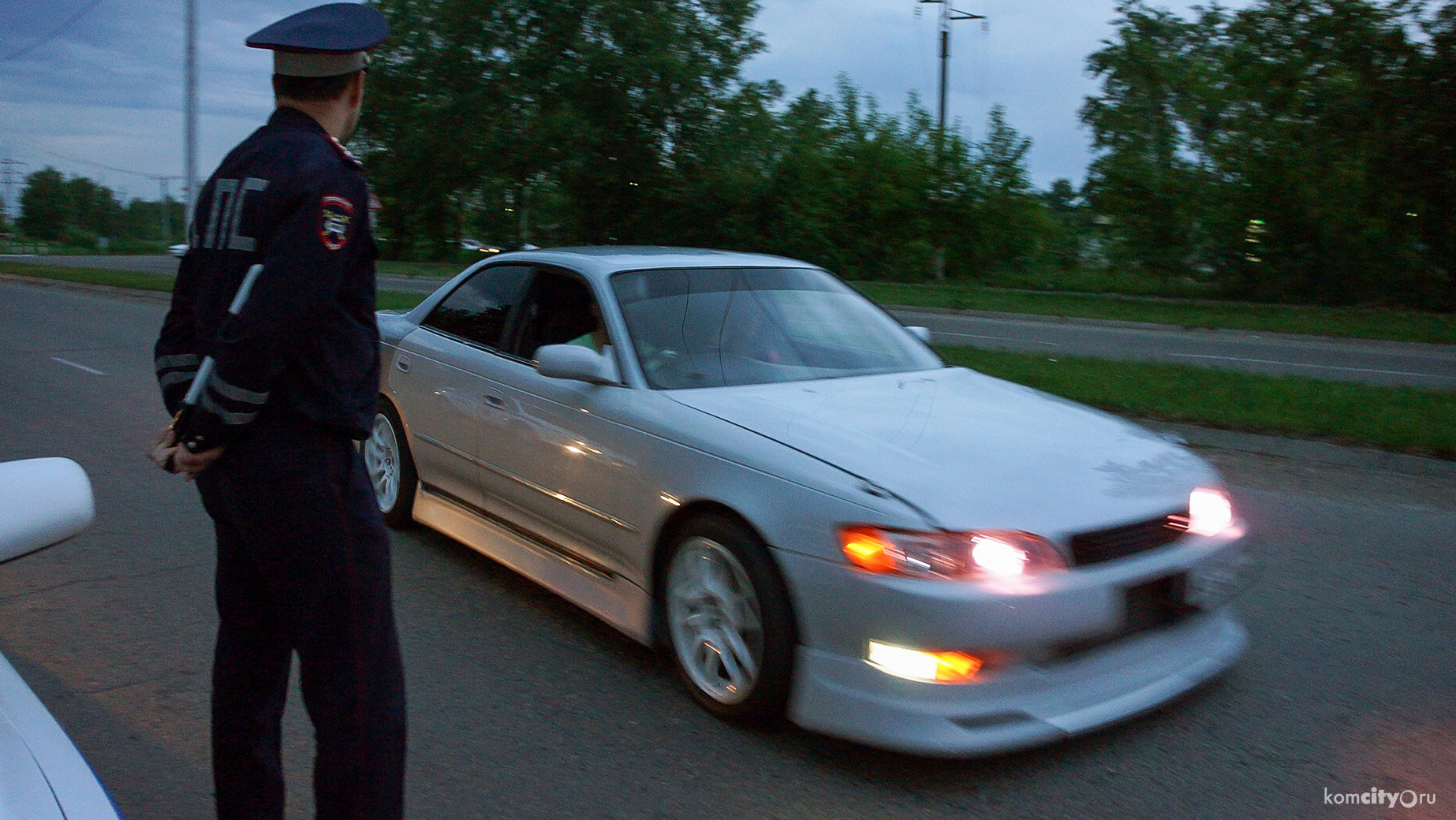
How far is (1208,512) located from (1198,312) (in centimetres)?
2122

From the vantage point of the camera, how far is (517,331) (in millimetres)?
5070

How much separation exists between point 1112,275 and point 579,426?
28.9m

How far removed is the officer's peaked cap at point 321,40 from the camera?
222 cm

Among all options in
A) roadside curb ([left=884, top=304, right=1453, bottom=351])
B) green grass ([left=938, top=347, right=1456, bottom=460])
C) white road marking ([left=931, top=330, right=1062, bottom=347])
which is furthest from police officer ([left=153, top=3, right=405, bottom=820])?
roadside curb ([left=884, top=304, right=1453, bottom=351])

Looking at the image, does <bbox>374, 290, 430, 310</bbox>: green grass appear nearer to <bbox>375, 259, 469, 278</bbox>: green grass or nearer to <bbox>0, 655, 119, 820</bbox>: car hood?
<bbox>375, 259, 469, 278</bbox>: green grass

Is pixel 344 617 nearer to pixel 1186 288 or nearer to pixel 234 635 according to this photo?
pixel 234 635

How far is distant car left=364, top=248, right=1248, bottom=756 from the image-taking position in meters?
3.19

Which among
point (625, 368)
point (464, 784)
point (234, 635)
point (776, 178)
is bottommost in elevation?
point (464, 784)

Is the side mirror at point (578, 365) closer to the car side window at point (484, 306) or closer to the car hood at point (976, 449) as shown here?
the car hood at point (976, 449)

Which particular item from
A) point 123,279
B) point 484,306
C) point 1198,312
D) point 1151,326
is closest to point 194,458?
point 484,306

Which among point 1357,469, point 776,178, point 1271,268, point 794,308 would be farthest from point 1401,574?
point 776,178

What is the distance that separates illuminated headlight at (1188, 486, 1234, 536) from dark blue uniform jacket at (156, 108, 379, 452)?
262 centimetres

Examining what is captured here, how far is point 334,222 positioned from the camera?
2174 millimetres

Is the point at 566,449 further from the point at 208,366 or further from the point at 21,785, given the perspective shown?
the point at 21,785
